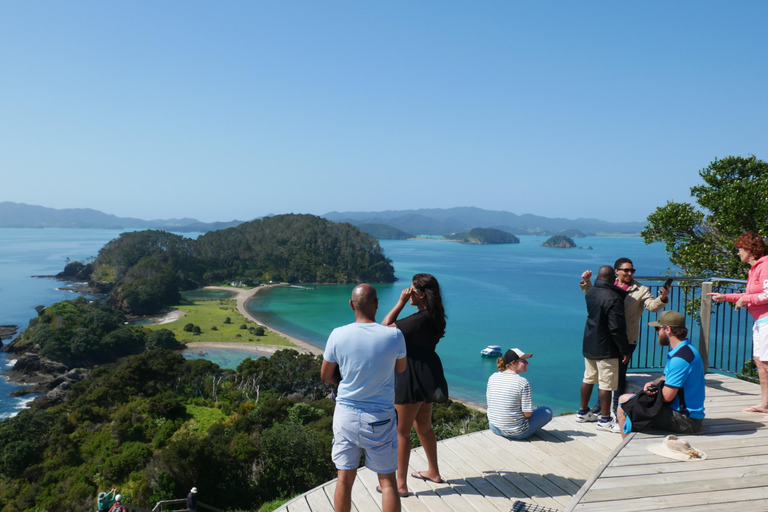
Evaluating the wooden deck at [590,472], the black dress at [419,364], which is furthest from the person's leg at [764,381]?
the black dress at [419,364]

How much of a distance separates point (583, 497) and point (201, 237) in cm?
10004

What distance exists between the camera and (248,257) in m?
93.6

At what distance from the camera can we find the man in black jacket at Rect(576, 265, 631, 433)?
423 centimetres

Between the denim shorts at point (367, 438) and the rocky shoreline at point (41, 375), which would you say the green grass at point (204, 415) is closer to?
the rocky shoreline at point (41, 375)

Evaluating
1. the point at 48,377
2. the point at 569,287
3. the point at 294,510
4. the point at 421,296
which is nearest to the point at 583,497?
the point at 421,296

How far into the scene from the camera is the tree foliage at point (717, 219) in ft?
30.9

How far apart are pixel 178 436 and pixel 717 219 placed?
17.7 m

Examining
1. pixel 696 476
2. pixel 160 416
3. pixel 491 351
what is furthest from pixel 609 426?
pixel 491 351

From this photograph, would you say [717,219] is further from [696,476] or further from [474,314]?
[474,314]

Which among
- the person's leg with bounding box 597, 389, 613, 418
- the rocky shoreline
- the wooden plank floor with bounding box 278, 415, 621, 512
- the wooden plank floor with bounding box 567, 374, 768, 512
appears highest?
the wooden plank floor with bounding box 567, 374, 768, 512

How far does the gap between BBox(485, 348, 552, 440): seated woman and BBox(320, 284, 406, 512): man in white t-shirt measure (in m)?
1.95

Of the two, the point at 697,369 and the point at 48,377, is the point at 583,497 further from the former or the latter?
the point at 48,377

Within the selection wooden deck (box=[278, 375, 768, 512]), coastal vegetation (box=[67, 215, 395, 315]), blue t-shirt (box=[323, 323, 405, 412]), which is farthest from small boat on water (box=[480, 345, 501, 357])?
coastal vegetation (box=[67, 215, 395, 315])

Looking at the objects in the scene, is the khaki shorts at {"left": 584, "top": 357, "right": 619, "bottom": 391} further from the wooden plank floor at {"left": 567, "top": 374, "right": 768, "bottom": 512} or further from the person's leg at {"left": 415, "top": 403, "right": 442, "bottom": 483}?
the person's leg at {"left": 415, "top": 403, "right": 442, "bottom": 483}
